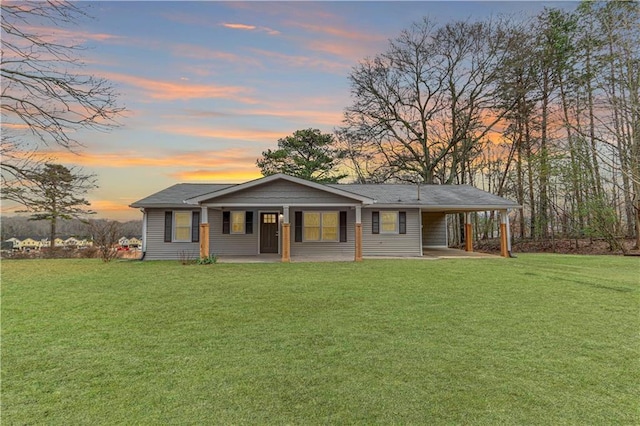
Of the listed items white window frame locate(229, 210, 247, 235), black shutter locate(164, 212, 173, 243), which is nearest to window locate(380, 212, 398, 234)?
white window frame locate(229, 210, 247, 235)

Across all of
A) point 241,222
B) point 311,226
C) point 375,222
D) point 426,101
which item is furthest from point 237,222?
point 426,101

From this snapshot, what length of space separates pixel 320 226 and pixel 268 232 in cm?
244

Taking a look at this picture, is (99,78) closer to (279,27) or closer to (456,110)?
(279,27)

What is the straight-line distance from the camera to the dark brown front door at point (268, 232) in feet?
50.6

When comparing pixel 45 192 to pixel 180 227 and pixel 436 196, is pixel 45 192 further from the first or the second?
pixel 436 196

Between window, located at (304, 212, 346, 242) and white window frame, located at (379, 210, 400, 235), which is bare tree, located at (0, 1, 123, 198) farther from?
white window frame, located at (379, 210, 400, 235)

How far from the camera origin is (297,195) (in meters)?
13.4

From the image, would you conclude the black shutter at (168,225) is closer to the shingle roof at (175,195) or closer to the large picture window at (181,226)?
the large picture window at (181,226)

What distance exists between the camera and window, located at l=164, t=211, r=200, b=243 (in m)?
14.8

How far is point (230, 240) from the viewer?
15.1 meters

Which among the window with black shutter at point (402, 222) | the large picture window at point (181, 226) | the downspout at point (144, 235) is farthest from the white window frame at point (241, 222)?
the window with black shutter at point (402, 222)

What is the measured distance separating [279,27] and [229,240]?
8.92 m

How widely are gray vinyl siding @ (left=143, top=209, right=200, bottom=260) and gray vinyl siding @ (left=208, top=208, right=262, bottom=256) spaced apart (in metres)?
0.79

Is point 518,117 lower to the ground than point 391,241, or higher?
higher
